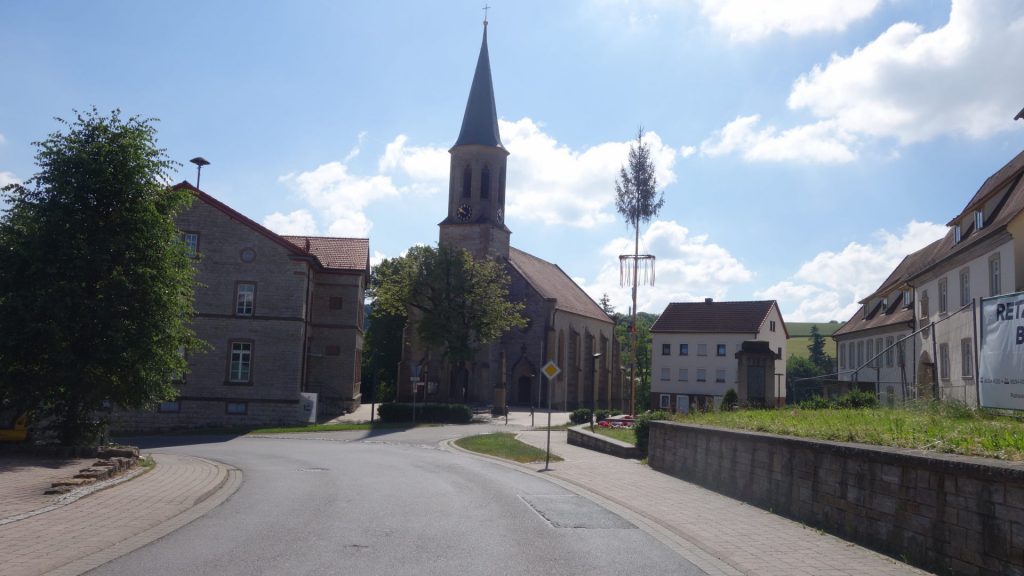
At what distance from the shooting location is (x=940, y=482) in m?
7.71

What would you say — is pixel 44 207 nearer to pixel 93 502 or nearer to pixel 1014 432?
pixel 93 502

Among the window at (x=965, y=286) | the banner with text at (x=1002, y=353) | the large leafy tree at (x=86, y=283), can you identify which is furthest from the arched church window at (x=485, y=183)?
the banner with text at (x=1002, y=353)

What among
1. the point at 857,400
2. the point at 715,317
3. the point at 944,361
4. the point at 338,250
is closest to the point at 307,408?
Answer: the point at 338,250

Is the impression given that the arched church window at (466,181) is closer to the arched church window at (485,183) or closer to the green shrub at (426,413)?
the arched church window at (485,183)

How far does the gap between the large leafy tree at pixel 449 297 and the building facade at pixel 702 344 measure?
69.1 feet

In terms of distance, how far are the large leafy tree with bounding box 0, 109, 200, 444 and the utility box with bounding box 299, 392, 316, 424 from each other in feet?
63.3

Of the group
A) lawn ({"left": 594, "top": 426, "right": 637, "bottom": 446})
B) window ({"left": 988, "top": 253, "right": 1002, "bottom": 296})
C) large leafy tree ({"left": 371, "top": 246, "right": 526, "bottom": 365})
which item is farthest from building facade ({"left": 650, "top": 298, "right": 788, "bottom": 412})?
window ({"left": 988, "top": 253, "right": 1002, "bottom": 296})

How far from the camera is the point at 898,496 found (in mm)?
8430

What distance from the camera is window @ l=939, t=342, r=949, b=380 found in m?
26.5

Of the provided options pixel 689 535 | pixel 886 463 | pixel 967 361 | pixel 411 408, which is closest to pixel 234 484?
pixel 689 535

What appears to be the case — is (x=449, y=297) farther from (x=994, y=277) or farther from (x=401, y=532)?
(x=401, y=532)

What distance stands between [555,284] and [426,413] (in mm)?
32705

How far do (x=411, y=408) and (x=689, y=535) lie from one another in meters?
30.7

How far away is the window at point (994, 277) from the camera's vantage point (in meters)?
23.9
